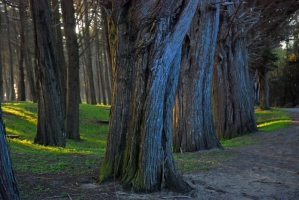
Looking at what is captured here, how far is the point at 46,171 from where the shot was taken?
7367mm

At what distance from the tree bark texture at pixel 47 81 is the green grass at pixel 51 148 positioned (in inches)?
24.8

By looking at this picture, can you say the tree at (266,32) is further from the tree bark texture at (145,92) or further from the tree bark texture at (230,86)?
the tree bark texture at (145,92)

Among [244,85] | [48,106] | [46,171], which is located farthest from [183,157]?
[244,85]

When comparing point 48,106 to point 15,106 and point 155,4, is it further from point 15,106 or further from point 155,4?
point 15,106

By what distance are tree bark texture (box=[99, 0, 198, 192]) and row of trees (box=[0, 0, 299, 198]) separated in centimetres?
2

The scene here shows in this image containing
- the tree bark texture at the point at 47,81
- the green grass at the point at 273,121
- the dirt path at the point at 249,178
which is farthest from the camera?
the green grass at the point at 273,121

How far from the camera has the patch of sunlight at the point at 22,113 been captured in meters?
20.8

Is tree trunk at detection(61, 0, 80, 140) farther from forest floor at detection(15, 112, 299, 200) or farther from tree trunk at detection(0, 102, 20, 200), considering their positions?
tree trunk at detection(0, 102, 20, 200)

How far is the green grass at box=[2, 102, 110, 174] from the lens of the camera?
25.7ft

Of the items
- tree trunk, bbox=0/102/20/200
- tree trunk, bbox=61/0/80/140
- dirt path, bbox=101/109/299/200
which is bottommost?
dirt path, bbox=101/109/299/200

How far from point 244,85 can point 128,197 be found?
11.5 m

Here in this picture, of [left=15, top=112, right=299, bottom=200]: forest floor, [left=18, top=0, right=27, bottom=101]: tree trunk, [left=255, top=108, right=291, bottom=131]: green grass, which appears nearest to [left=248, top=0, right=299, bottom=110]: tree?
[left=255, top=108, right=291, bottom=131]: green grass

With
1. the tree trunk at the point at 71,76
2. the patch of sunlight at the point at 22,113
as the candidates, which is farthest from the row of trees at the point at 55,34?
the patch of sunlight at the point at 22,113

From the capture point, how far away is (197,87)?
11.0 metres
